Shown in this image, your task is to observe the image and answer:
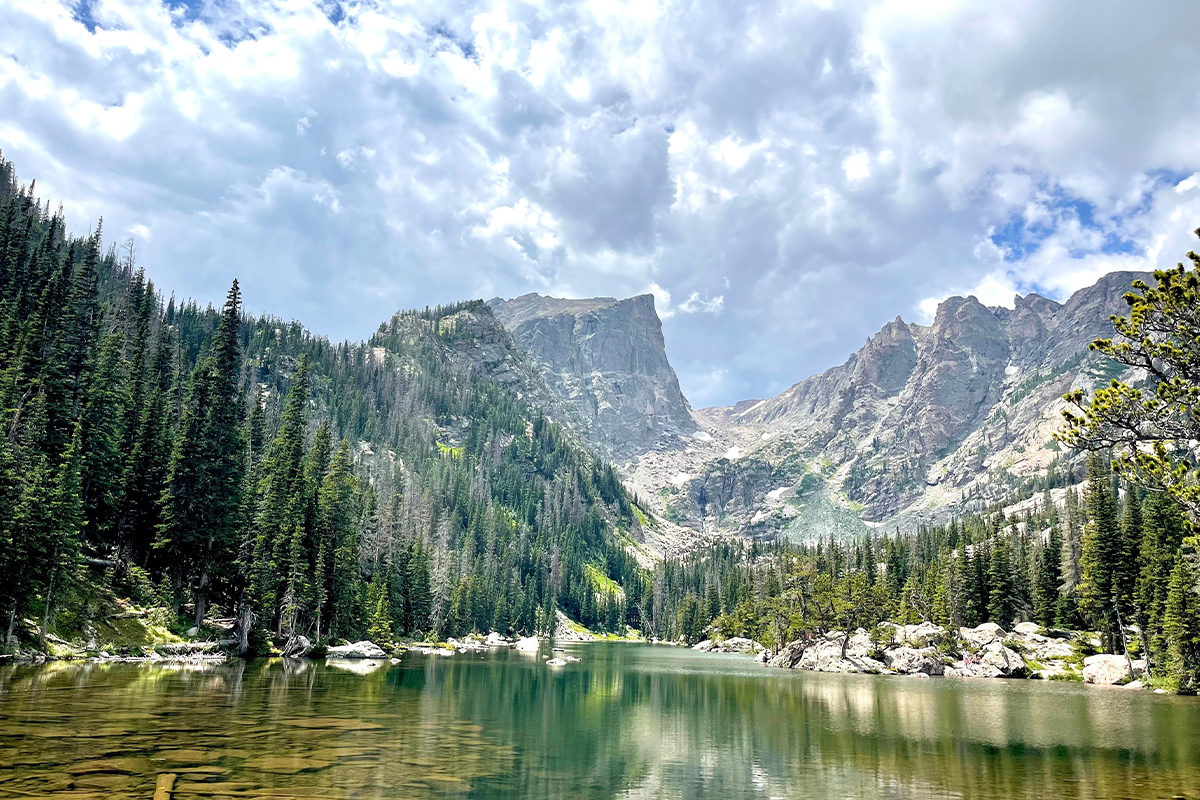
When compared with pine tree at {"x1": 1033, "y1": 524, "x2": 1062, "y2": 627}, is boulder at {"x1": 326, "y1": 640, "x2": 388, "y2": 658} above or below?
below

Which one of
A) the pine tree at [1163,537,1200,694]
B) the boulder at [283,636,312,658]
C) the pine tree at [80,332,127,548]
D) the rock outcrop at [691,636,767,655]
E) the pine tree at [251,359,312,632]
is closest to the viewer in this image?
the pine tree at [80,332,127,548]

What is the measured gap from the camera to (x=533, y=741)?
30844 mm

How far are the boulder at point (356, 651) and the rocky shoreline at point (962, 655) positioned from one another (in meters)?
60.6

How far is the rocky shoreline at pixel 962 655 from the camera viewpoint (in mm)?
83438

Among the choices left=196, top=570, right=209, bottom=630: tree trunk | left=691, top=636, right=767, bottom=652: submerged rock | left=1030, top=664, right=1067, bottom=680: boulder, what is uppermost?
left=196, top=570, right=209, bottom=630: tree trunk

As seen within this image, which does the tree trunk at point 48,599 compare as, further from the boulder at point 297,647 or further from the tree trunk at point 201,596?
the boulder at point 297,647

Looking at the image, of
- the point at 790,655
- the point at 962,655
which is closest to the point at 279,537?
the point at 790,655

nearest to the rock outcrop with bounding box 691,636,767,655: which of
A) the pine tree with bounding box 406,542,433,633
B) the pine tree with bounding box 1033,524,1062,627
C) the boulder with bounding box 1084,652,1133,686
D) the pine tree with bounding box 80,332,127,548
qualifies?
the pine tree with bounding box 1033,524,1062,627

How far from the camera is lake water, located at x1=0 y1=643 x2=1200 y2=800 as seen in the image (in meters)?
20.4

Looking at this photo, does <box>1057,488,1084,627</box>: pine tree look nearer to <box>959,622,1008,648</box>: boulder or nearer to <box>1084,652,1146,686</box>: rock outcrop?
<box>959,622,1008,648</box>: boulder

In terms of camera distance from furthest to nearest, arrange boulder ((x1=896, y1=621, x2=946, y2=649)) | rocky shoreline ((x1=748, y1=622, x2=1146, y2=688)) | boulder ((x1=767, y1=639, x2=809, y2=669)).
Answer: boulder ((x1=767, y1=639, x2=809, y2=669)) → boulder ((x1=896, y1=621, x2=946, y2=649)) → rocky shoreline ((x1=748, y1=622, x2=1146, y2=688))

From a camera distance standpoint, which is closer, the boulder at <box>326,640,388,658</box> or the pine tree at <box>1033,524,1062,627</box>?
the boulder at <box>326,640,388,658</box>

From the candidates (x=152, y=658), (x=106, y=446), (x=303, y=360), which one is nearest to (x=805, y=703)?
(x=152, y=658)

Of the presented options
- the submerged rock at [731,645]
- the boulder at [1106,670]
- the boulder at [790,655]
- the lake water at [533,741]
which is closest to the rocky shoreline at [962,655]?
the boulder at [1106,670]
